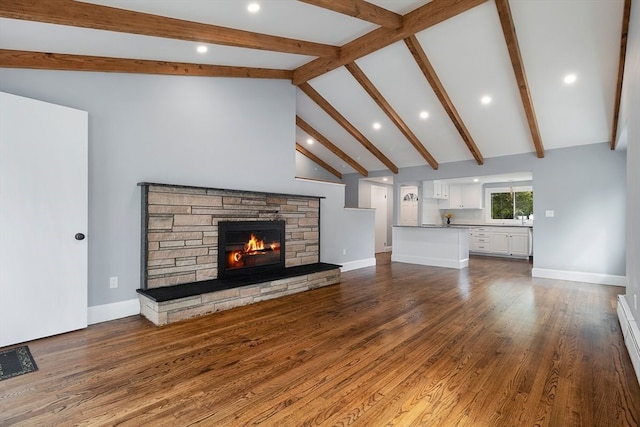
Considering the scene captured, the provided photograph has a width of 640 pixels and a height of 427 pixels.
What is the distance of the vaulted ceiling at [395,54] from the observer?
2.77m

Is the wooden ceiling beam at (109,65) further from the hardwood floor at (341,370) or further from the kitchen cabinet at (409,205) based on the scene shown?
the kitchen cabinet at (409,205)

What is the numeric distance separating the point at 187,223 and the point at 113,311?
3.89 feet

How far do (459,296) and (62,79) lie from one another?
17.0 ft

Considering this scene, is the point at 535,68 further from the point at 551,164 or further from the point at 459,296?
the point at 459,296

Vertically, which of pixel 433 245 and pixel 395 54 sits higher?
pixel 395 54

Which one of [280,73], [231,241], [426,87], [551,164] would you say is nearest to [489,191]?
[551,164]

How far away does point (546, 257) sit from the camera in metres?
5.75

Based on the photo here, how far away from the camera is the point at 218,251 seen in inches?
160

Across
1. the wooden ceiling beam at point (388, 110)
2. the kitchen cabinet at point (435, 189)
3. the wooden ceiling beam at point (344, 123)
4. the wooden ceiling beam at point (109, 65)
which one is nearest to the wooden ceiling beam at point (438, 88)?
the wooden ceiling beam at point (388, 110)

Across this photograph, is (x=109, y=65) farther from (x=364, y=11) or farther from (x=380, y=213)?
(x=380, y=213)

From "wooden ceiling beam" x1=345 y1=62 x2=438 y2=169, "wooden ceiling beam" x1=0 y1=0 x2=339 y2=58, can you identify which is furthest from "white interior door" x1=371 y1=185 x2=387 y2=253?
"wooden ceiling beam" x1=0 y1=0 x2=339 y2=58

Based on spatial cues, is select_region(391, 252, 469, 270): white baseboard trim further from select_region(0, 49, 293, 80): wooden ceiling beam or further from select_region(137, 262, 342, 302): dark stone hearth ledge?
select_region(0, 49, 293, 80): wooden ceiling beam

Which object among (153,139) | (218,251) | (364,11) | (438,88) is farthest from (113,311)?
(438,88)

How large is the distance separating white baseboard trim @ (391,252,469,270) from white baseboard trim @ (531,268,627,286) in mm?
1266
